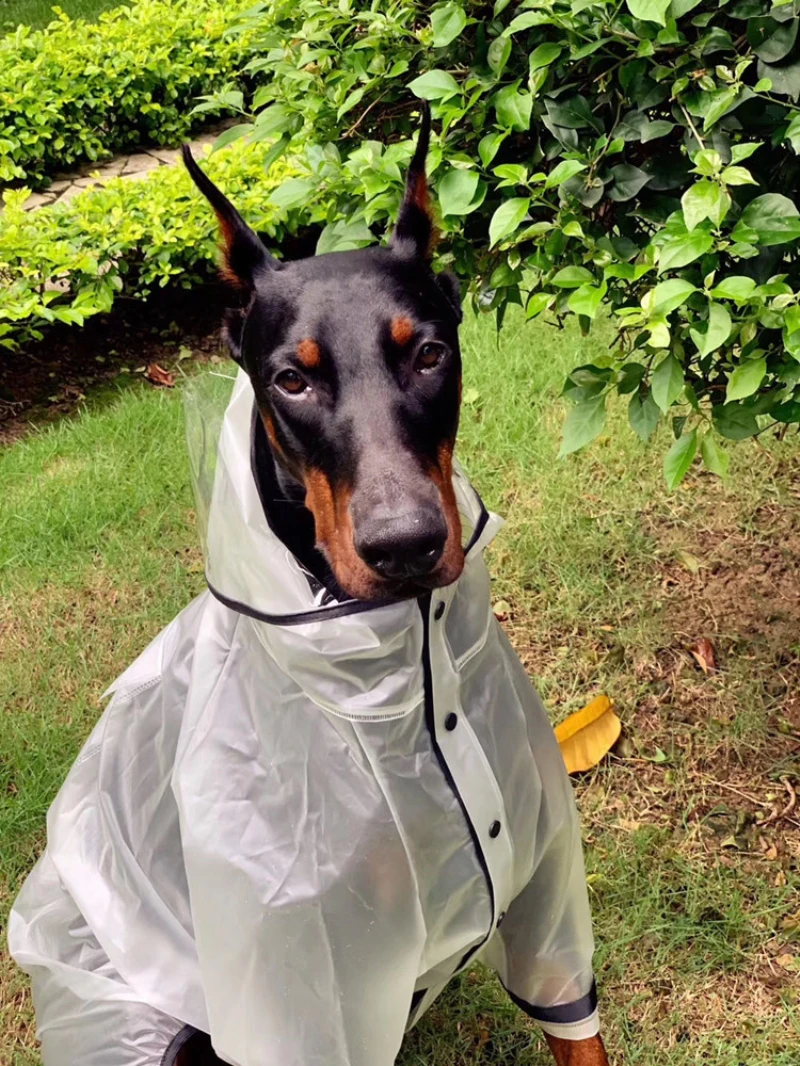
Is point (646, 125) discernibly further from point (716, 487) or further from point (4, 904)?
point (4, 904)

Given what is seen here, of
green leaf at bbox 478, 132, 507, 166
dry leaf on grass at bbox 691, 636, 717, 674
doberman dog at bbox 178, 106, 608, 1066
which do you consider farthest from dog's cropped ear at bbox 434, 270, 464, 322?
dry leaf on grass at bbox 691, 636, 717, 674

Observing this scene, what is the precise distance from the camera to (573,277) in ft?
6.06

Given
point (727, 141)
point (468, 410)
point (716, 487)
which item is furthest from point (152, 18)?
point (727, 141)

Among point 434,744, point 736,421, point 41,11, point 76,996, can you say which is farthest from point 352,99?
point 41,11

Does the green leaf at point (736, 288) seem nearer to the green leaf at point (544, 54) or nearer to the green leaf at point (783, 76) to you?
the green leaf at point (783, 76)

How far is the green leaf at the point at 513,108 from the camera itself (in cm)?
182

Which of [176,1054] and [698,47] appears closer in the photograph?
[698,47]

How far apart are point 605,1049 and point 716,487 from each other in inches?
79.3

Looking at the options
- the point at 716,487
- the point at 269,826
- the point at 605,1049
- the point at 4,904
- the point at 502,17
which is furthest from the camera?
the point at 716,487

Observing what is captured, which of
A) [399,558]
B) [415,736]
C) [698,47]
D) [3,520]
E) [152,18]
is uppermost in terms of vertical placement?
[698,47]

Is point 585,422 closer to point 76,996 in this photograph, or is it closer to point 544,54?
point 544,54

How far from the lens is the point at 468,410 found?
421 centimetres

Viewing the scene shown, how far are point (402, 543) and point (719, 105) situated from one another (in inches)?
33.5

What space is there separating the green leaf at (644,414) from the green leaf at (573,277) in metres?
0.26
